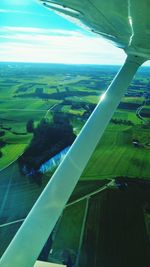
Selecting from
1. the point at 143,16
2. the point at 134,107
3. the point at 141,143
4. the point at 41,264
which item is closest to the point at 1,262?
the point at 143,16

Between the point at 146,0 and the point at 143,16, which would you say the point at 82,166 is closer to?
the point at 143,16

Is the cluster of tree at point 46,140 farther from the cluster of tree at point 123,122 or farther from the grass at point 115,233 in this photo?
the grass at point 115,233

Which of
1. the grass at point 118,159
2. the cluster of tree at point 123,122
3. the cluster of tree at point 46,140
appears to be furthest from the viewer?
the cluster of tree at point 123,122

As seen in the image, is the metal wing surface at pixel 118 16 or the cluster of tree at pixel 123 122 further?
the cluster of tree at pixel 123 122

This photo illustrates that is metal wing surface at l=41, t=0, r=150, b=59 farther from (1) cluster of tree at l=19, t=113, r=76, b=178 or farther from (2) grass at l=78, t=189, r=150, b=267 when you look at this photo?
(1) cluster of tree at l=19, t=113, r=76, b=178

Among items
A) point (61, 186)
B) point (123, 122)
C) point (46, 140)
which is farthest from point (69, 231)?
point (123, 122)

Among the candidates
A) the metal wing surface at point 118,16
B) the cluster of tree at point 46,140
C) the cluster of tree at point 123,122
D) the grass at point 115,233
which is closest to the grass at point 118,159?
the cluster of tree at point 123,122

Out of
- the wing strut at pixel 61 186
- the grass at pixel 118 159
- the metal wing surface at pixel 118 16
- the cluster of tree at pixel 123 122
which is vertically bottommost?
the wing strut at pixel 61 186

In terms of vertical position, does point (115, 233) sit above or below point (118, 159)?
below

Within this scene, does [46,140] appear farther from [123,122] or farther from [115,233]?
[115,233]
